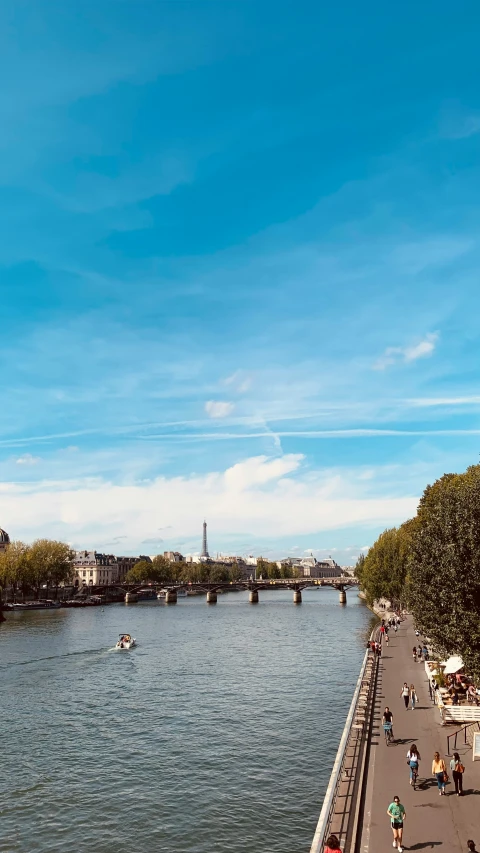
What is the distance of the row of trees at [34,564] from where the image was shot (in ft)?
→ 544

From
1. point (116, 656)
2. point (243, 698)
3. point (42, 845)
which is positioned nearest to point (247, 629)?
point (116, 656)

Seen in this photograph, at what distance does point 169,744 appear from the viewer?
4188cm

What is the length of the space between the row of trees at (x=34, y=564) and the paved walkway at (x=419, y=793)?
140m

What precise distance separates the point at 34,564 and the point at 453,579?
500 ft

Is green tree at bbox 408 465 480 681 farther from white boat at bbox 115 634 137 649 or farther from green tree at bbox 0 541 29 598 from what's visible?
green tree at bbox 0 541 29 598

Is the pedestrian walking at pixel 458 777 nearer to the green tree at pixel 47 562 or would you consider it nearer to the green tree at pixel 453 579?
the green tree at pixel 453 579

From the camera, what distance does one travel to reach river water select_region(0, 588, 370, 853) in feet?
97.0

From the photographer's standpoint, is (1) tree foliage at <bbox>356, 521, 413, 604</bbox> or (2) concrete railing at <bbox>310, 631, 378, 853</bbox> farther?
(1) tree foliage at <bbox>356, 521, 413, 604</bbox>

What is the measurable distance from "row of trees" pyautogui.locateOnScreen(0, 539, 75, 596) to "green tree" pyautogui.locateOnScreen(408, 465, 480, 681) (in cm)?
14006

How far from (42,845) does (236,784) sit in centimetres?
1046

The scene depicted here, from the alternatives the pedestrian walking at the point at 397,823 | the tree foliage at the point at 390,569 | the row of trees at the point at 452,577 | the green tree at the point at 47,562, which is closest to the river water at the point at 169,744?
the pedestrian walking at the point at 397,823

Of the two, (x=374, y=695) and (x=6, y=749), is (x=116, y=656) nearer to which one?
(x=6, y=749)

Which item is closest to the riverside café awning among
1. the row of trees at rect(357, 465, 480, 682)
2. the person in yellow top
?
the row of trees at rect(357, 465, 480, 682)

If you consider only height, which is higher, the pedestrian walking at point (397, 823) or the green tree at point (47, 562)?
the green tree at point (47, 562)
